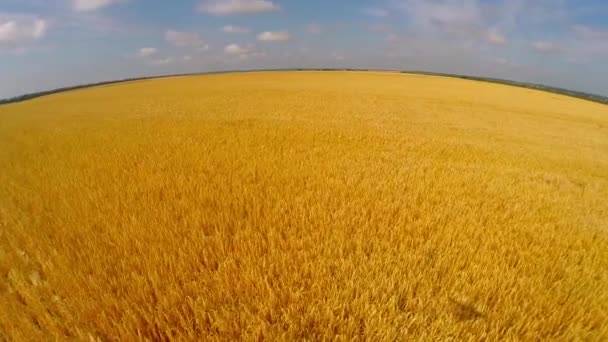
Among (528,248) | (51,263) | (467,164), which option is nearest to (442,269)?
(528,248)

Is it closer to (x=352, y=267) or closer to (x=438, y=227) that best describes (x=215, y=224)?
(x=352, y=267)

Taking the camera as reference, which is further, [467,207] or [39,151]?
[39,151]

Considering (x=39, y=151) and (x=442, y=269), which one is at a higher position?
(x=39, y=151)

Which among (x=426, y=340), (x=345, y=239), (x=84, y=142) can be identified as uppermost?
(x=84, y=142)

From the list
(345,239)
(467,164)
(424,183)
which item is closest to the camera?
(345,239)

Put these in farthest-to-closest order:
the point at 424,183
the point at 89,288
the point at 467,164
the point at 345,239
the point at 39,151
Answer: the point at 39,151 < the point at 467,164 < the point at 424,183 < the point at 345,239 < the point at 89,288

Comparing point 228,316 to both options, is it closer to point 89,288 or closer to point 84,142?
point 89,288
